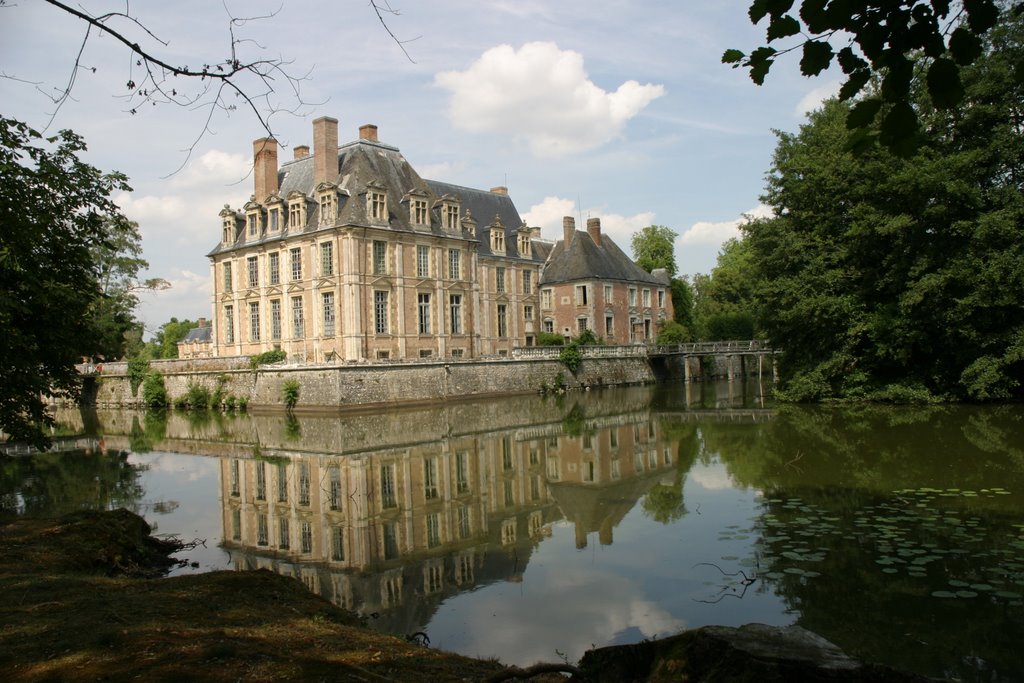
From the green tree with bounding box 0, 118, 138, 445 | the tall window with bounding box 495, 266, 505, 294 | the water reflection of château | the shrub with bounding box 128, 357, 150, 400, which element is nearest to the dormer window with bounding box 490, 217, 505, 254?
the tall window with bounding box 495, 266, 505, 294

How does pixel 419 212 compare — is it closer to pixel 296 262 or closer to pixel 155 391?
pixel 296 262

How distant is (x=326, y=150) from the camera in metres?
30.7

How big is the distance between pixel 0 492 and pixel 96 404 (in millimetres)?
24643

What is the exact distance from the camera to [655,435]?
1803cm

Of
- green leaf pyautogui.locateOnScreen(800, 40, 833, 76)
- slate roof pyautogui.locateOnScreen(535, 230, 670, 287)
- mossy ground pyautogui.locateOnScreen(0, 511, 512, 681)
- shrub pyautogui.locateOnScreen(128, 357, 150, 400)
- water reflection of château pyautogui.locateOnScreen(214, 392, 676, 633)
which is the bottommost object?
water reflection of château pyautogui.locateOnScreen(214, 392, 676, 633)

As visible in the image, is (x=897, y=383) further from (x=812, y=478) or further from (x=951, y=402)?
(x=812, y=478)

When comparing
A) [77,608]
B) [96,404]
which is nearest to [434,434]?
[77,608]

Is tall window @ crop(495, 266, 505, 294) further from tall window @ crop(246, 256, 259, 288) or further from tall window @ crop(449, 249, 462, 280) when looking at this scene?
tall window @ crop(246, 256, 259, 288)

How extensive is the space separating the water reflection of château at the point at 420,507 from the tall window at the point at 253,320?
1696cm

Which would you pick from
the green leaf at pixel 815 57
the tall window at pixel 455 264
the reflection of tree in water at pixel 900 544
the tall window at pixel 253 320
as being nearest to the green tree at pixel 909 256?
the reflection of tree in water at pixel 900 544

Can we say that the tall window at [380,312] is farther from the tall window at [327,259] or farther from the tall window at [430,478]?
the tall window at [430,478]

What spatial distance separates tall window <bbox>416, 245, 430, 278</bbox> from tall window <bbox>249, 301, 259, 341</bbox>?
25.0 ft

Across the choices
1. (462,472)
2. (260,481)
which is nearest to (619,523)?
(462,472)

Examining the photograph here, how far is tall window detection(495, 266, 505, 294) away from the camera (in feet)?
127
